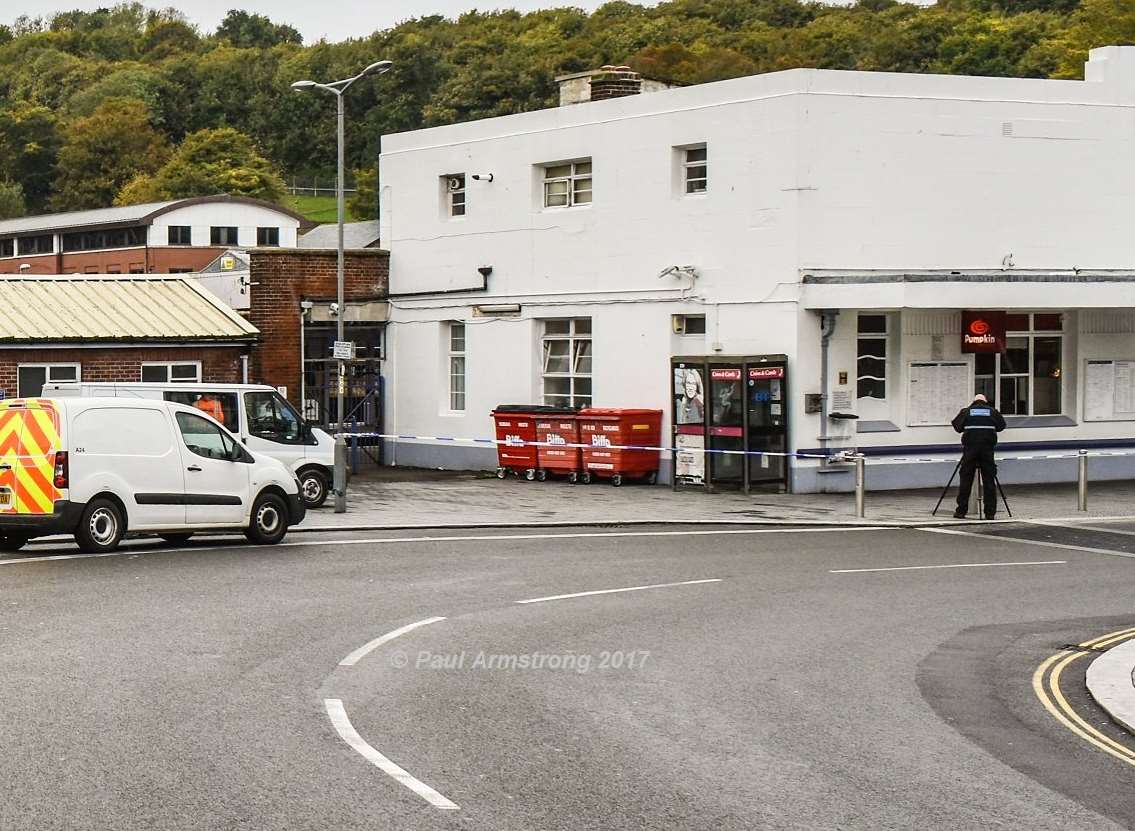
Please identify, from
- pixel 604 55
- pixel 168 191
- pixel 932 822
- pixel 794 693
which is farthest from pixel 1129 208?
pixel 168 191

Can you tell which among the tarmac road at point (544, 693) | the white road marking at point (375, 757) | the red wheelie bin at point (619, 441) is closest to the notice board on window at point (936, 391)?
the red wheelie bin at point (619, 441)

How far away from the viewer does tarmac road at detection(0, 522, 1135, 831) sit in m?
8.02

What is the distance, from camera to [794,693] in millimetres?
11195

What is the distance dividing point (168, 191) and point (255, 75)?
1167 inches

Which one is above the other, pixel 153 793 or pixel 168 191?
pixel 168 191

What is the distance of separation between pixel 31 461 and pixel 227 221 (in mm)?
67073

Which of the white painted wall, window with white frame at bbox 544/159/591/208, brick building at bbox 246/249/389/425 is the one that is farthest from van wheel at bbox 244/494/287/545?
the white painted wall

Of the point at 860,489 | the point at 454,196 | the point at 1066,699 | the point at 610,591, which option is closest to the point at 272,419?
the point at 860,489

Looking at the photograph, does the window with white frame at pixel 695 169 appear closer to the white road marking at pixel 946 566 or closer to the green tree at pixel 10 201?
the white road marking at pixel 946 566

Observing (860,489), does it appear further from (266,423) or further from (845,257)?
(266,423)

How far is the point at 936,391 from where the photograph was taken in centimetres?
2991

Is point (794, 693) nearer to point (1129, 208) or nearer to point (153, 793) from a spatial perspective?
point (153, 793)

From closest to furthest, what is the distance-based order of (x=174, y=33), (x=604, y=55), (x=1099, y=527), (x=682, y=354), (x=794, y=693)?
(x=794, y=693) < (x=1099, y=527) < (x=682, y=354) < (x=604, y=55) < (x=174, y=33)

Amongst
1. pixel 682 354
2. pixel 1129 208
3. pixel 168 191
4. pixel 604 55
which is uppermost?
pixel 604 55
